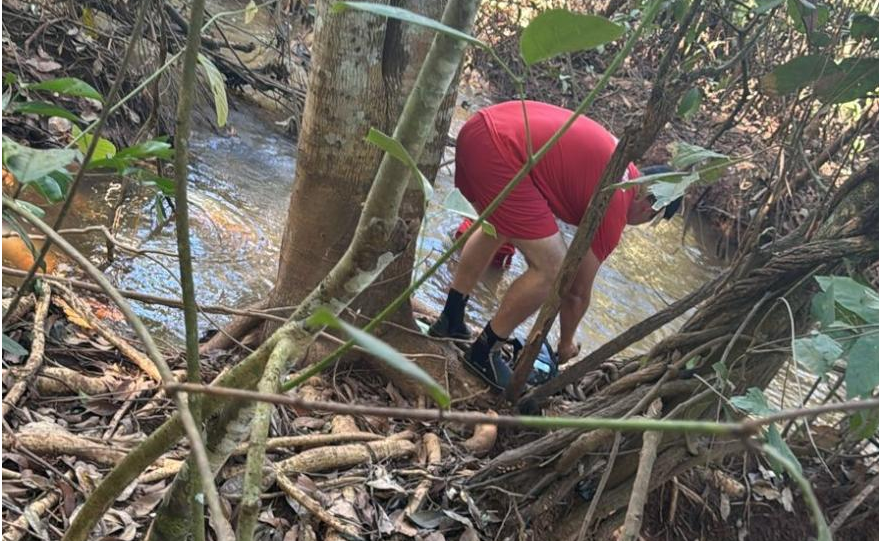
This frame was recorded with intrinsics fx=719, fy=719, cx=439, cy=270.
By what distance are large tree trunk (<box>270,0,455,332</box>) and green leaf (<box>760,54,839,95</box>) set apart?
91 centimetres

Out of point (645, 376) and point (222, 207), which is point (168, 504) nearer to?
point (645, 376)

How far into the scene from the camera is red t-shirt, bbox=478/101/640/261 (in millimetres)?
2496

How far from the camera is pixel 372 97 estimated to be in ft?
6.63

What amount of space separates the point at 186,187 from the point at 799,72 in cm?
129

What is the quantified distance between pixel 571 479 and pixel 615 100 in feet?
20.2

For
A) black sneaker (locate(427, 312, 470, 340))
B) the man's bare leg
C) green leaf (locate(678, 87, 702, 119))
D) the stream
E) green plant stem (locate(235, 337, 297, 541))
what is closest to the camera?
green plant stem (locate(235, 337, 297, 541))

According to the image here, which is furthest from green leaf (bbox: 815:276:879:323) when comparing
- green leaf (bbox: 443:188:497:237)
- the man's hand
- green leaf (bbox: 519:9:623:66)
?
the man's hand

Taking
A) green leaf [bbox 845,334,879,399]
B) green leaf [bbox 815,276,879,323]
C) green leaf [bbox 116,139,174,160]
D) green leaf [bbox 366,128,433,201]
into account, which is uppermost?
green leaf [bbox 366,128,433,201]

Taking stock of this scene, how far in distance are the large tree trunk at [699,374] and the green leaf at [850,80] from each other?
0.20m

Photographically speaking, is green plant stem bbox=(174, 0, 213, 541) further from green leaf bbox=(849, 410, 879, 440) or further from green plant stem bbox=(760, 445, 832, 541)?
green leaf bbox=(849, 410, 879, 440)

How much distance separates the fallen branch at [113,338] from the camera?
6.40 ft

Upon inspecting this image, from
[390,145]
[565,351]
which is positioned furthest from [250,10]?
[565,351]

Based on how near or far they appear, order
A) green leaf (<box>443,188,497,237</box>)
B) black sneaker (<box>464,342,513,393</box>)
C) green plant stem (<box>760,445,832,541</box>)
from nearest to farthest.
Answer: green plant stem (<box>760,445,832,541</box>) → green leaf (<box>443,188,497,237</box>) → black sneaker (<box>464,342,513,393</box>)

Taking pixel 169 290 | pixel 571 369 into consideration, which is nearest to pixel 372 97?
pixel 571 369
